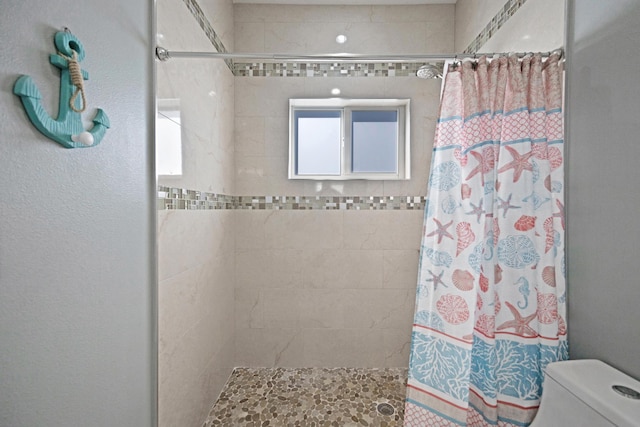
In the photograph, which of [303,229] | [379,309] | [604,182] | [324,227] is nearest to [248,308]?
[303,229]

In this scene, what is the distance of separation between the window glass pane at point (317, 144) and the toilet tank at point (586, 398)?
182 centimetres

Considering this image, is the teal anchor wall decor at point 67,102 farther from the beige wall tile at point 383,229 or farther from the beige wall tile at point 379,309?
the beige wall tile at point 379,309

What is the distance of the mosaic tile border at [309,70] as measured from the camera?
7.80 feet

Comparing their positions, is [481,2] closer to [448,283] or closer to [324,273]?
[448,283]

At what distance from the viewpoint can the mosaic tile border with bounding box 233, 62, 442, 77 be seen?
2379 millimetres

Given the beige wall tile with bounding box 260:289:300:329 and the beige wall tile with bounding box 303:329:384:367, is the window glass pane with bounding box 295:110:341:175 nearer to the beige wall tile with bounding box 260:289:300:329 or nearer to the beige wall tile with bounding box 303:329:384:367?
the beige wall tile with bounding box 260:289:300:329

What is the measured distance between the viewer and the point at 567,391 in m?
0.99

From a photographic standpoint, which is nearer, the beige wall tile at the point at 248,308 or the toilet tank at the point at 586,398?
the toilet tank at the point at 586,398

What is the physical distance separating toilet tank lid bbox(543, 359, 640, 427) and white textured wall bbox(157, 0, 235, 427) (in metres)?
1.46

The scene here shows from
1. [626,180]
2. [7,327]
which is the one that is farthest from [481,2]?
[7,327]

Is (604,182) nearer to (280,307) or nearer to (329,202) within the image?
(329,202)

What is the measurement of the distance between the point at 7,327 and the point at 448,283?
130 centimetres

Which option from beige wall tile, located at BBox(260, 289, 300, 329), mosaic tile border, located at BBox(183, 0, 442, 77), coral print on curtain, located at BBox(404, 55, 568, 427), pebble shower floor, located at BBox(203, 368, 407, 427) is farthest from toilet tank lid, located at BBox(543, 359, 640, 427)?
mosaic tile border, located at BBox(183, 0, 442, 77)

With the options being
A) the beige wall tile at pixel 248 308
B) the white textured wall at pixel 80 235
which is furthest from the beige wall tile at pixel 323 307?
the white textured wall at pixel 80 235
